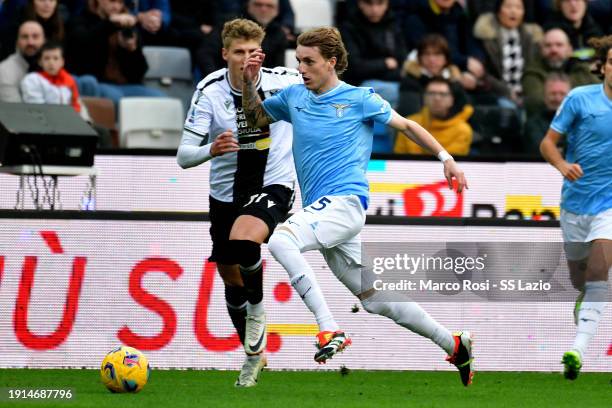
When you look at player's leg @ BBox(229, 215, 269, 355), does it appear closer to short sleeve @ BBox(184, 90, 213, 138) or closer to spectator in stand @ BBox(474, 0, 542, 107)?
short sleeve @ BBox(184, 90, 213, 138)

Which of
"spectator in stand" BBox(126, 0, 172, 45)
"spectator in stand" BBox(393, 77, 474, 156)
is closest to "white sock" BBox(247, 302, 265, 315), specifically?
"spectator in stand" BBox(393, 77, 474, 156)

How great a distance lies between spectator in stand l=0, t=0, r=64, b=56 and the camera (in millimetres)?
14055

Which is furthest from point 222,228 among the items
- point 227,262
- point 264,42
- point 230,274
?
point 264,42

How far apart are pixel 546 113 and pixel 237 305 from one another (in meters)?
6.00

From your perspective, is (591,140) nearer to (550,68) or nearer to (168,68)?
(550,68)

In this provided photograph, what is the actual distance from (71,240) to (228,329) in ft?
4.36

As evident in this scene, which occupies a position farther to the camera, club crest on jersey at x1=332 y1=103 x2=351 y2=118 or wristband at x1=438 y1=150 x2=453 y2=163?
club crest on jersey at x1=332 y1=103 x2=351 y2=118

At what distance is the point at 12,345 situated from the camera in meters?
10.0

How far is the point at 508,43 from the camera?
52.0 ft

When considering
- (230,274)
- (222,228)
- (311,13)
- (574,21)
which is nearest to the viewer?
(222,228)

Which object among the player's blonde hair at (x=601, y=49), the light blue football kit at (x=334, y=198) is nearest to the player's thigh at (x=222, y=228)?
the light blue football kit at (x=334, y=198)

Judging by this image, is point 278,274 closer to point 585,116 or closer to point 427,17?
point 585,116

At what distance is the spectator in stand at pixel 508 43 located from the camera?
15.8 m
